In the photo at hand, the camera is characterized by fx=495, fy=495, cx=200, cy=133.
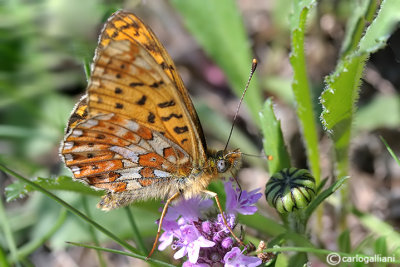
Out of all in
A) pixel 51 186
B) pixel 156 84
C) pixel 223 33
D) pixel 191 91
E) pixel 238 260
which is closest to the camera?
pixel 238 260

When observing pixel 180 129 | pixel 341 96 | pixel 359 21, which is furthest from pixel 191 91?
pixel 341 96

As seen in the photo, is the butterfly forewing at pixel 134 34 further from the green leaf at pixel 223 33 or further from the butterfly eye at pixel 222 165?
the green leaf at pixel 223 33

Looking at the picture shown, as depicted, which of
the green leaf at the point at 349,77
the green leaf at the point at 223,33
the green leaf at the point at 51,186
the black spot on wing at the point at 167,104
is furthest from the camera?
the green leaf at the point at 223,33

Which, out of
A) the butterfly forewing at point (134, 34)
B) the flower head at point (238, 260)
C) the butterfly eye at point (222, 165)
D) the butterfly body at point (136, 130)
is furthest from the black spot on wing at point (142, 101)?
the flower head at point (238, 260)

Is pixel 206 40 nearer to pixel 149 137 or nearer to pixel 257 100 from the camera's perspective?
pixel 257 100

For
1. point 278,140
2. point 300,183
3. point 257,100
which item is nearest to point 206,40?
point 257,100

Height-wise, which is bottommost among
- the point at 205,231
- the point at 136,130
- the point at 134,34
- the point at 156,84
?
the point at 205,231

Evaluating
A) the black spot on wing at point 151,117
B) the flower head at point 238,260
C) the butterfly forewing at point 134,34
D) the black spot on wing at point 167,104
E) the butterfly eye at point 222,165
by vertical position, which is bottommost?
the flower head at point 238,260

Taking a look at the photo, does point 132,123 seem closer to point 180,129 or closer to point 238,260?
point 180,129

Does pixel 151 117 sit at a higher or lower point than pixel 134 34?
lower
